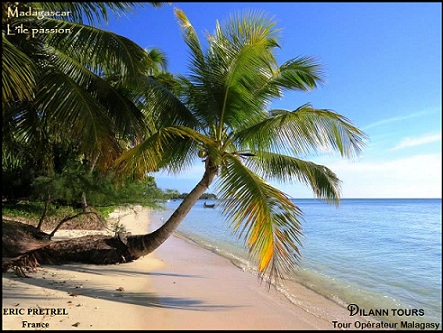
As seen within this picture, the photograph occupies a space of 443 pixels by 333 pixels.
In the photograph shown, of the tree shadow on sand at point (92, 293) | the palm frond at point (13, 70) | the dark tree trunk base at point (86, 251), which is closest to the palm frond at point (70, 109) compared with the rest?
the palm frond at point (13, 70)

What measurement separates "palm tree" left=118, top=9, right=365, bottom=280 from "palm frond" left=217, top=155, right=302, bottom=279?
0.01m

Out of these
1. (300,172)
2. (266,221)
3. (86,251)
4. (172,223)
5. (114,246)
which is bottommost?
(86,251)

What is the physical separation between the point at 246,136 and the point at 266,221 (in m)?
2.27

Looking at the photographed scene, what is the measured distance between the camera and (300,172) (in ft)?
24.8

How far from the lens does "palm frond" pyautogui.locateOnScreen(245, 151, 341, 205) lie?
295 inches

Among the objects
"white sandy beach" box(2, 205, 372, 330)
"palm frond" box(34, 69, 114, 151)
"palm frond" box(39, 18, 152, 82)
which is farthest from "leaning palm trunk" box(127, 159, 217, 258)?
"palm frond" box(39, 18, 152, 82)

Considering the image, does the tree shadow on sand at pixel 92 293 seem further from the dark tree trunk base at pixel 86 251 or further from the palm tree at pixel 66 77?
the palm tree at pixel 66 77

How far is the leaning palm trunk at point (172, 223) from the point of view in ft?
23.4

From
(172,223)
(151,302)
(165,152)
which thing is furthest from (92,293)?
(165,152)

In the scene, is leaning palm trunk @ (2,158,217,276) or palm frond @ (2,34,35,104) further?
leaning palm trunk @ (2,158,217,276)

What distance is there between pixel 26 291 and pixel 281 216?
4.10 meters

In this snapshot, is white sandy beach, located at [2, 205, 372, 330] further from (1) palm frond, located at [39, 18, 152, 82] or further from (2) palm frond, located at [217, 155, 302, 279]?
(1) palm frond, located at [39, 18, 152, 82]

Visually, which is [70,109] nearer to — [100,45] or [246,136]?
[100,45]

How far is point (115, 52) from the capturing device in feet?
19.4
